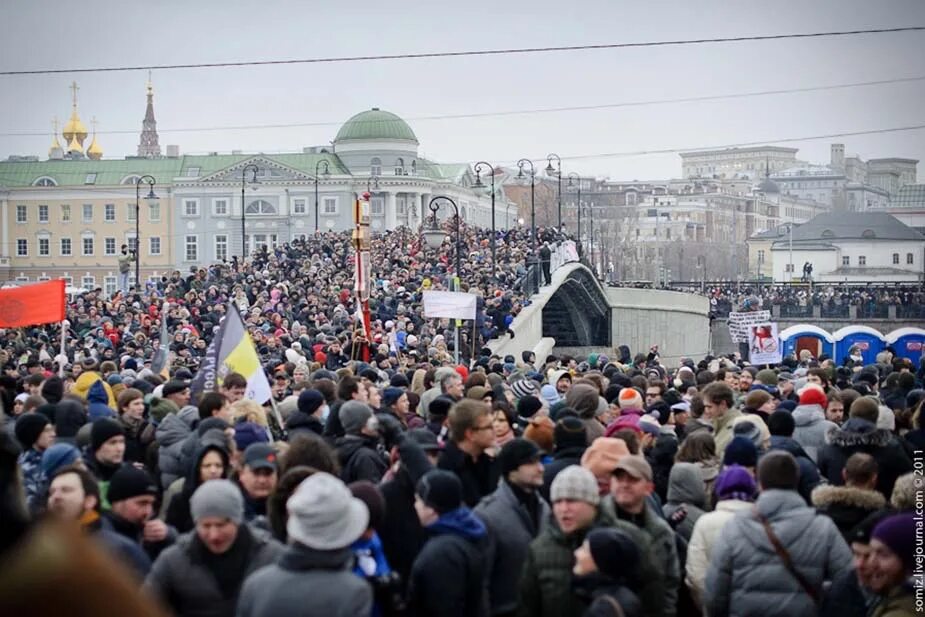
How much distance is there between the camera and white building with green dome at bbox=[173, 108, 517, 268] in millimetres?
122875

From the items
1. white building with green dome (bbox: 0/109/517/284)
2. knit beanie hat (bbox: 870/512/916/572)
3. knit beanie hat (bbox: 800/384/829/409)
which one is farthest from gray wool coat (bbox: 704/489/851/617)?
white building with green dome (bbox: 0/109/517/284)

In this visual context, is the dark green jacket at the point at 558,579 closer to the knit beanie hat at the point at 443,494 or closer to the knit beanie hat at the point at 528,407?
the knit beanie hat at the point at 443,494

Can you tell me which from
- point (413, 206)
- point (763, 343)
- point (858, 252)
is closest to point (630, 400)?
point (763, 343)

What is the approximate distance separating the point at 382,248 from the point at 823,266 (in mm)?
99946

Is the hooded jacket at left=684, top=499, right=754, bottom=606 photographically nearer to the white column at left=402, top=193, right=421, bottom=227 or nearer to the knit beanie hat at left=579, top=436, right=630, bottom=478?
the knit beanie hat at left=579, top=436, right=630, bottom=478

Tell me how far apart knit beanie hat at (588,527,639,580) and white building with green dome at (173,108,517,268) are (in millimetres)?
115429

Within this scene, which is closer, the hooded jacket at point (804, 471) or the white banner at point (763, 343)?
the hooded jacket at point (804, 471)

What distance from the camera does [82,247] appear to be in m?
129

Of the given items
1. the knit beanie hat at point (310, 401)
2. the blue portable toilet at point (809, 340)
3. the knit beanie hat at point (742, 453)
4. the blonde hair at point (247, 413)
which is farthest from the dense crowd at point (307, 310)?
the knit beanie hat at point (742, 453)

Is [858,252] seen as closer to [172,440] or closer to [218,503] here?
[172,440]

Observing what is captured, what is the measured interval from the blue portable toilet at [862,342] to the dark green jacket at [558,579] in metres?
37.8

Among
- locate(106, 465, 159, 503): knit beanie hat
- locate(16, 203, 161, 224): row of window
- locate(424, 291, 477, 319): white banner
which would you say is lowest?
locate(106, 465, 159, 503): knit beanie hat

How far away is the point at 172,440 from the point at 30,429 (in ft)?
3.79

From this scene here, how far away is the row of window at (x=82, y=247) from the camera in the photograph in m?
128
